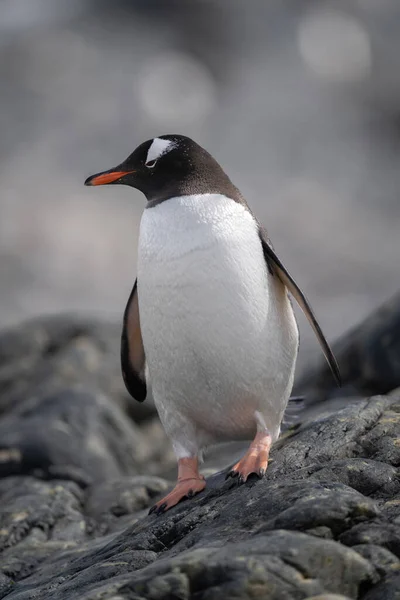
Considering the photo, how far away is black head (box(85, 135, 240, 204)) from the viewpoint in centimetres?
343

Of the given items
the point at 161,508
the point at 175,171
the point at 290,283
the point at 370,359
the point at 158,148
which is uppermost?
the point at 158,148

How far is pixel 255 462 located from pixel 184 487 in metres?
0.38

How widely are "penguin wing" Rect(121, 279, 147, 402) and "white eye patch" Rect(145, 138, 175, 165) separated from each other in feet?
2.13

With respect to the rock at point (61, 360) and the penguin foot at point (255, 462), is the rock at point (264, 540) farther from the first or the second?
the rock at point (61, 360)

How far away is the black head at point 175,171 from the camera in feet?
11.3

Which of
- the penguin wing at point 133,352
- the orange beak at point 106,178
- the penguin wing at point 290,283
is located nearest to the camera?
the penguin wing at point 290,283

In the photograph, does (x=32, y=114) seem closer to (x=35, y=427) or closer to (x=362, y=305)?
(x=362, y=305)

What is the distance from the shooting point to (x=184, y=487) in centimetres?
325

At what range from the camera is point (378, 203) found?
1766 centimetres

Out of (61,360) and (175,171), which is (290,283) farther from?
(61,360)

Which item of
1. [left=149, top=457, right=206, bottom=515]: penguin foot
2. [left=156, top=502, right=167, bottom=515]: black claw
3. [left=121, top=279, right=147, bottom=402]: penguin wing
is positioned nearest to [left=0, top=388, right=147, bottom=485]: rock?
[left=121, top=279, right=147, bottom=402]: penguin wing

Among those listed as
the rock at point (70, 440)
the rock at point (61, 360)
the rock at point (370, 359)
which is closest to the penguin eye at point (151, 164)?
the rock at point (70, 440)

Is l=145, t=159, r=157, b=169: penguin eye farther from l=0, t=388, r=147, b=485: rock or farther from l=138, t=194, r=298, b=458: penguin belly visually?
l=0, t=388, r=147, b=485: rock

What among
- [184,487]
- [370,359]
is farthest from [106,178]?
[370,359]
